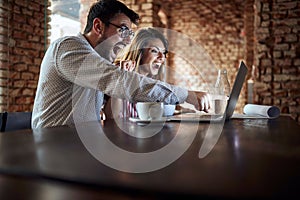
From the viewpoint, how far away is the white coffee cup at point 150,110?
4.30 feet

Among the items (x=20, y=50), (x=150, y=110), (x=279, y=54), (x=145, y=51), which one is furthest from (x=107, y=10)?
(x=279, y=54)

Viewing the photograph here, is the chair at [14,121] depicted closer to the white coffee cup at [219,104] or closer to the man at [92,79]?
the man at [92,79]

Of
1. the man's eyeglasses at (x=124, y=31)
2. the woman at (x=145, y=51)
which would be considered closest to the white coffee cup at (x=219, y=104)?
the man's eyeglasses at (x=124, y=31)

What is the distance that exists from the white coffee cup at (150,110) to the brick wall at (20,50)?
1837mm

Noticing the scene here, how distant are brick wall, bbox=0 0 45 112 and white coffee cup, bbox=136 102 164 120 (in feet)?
6.03

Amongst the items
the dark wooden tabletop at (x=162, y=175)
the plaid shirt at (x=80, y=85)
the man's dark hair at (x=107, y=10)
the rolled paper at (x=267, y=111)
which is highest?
the man's dark hair at (x=107, y=10)

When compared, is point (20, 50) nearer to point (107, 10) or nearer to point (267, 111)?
point (107, 10)

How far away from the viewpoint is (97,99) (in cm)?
177

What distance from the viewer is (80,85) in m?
1.50

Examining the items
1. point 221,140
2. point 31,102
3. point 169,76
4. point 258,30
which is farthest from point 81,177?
point 169,76

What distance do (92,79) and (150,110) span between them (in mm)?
303

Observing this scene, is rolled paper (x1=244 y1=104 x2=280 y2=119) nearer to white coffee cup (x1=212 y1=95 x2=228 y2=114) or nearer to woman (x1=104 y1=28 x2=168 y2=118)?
white coffee cup (x1=212 y1=95 x2=228 y2=114)

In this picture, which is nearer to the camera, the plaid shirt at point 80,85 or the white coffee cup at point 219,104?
the plaid shirt at point 80,85

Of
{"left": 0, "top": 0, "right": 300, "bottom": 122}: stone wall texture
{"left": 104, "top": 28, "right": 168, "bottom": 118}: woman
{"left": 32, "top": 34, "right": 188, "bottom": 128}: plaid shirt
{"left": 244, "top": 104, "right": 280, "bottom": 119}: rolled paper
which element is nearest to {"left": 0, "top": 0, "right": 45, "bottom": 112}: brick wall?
{"left": 0, "top": 0, "right": 300, "bottom": 122}: stone wall texture
